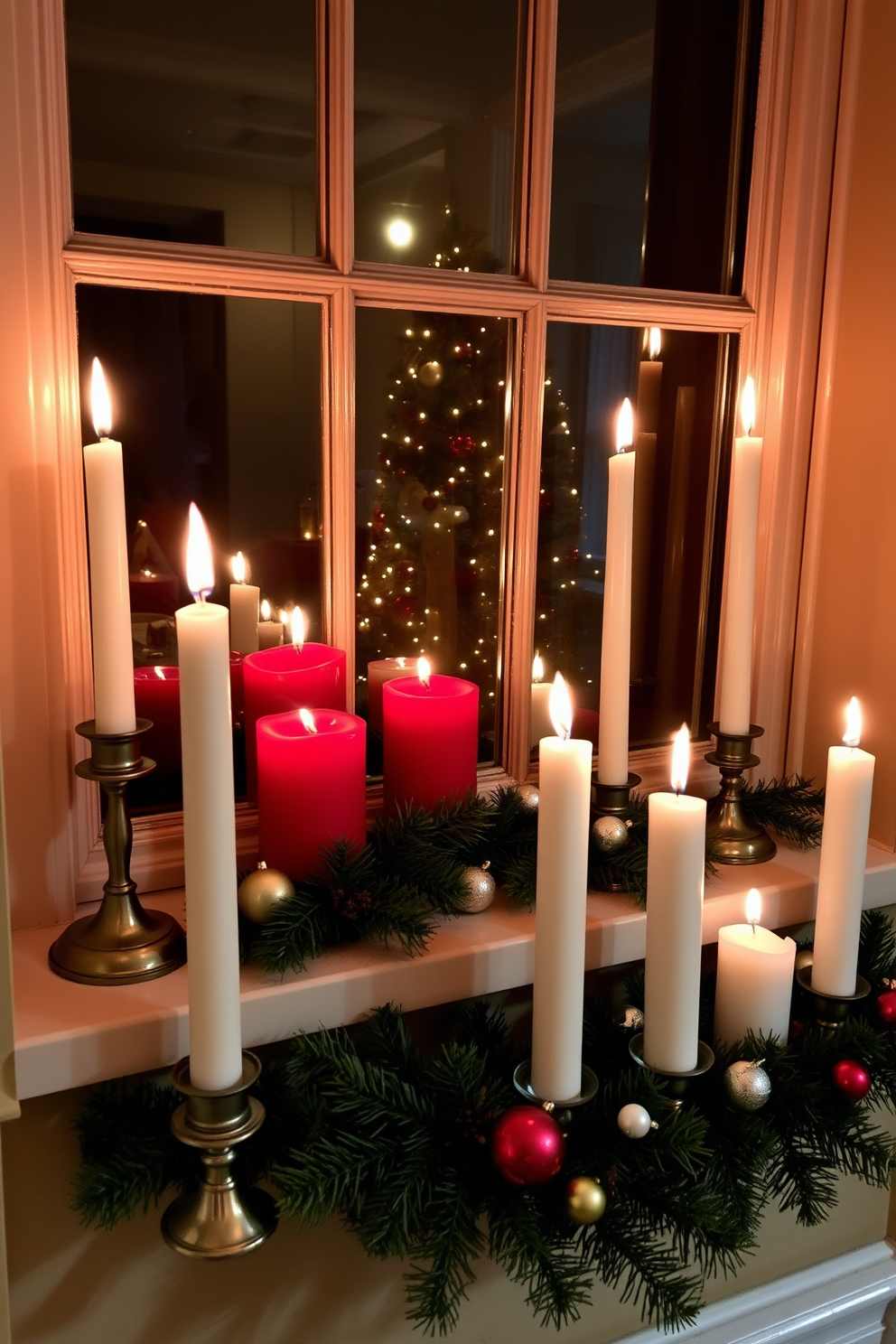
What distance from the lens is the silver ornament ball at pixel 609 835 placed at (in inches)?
36.2

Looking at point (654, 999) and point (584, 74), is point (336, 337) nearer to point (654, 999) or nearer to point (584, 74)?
point (584, 74)

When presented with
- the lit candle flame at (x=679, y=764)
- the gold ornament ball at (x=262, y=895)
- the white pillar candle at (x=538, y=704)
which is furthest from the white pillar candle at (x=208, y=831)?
the white pillar candle at (x=538, y=704)

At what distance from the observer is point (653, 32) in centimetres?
99

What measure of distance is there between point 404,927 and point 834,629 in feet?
1.88

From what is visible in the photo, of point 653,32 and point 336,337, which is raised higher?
point 653,32

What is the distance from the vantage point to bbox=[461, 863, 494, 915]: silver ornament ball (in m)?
0.86

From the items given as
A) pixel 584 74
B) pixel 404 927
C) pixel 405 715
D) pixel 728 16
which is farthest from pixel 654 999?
pixel 728 16

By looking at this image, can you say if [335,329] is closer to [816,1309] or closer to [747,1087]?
[747,1087]

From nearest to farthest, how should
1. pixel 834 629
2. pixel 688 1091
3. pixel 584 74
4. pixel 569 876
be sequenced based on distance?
1. pixel 569 876
2. pixel 688 1091
3. pixel 584 74
4. pixel 834 629

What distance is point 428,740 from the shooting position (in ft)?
2.92

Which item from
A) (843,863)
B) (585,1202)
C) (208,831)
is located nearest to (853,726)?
(843,863)

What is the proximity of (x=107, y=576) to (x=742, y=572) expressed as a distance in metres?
0.56

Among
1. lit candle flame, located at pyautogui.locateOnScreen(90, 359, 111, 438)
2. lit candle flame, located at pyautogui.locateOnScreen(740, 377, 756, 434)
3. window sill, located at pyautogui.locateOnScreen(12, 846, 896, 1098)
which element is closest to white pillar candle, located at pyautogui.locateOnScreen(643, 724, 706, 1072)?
window sill, located at pyautogui.locateOnScreen(12, 846, 896, 1098)

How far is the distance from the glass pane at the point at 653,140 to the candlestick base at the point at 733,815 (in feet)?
1.47
